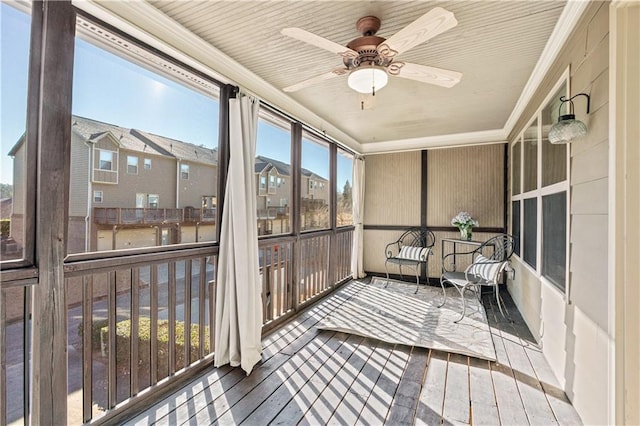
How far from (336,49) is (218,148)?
1.27m

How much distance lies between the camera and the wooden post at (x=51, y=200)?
4.70 ft

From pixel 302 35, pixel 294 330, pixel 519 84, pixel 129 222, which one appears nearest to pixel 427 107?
pixel 519 84

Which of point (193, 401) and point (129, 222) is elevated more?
point (129, 222)

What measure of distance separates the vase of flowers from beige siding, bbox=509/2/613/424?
97.5 inches

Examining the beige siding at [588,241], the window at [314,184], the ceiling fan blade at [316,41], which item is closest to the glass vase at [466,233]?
the window at [314,184]

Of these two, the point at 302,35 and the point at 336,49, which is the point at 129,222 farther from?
the point at 336,49

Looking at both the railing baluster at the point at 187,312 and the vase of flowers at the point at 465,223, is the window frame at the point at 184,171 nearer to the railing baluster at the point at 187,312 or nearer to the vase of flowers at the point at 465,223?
the railing baluster at the point at 187,312

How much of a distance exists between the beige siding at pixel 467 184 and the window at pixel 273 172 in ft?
9.85

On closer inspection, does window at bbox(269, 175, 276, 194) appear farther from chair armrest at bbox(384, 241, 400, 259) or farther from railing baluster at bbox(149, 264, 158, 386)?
chair armrest at bbox(384, 241, 400, 259)

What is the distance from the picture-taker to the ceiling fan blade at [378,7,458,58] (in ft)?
4.91

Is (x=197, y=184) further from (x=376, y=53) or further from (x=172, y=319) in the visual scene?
(x=376, y=53)

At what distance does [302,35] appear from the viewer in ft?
5.66

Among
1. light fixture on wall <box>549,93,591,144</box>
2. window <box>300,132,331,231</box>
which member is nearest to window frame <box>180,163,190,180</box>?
window <box>300,132,331,231</box>

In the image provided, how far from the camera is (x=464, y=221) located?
15.3ft
